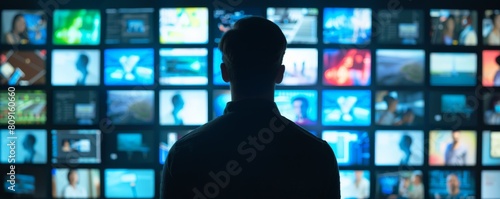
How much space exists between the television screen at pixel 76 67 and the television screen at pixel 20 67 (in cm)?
8

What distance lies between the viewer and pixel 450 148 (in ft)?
9.69

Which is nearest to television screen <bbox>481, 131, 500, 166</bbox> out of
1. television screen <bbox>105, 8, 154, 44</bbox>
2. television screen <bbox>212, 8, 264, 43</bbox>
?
television screen <bbox>212, 8, 264, 43</bbox>

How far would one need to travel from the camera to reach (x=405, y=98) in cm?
294

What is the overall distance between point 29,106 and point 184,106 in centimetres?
100

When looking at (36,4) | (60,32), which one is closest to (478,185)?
(60,32)

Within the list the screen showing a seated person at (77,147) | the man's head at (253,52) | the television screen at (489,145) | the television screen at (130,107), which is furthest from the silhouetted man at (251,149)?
the television screen at (489,145)

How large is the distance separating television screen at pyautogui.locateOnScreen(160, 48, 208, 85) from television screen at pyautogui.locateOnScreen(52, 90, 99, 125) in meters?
0.47

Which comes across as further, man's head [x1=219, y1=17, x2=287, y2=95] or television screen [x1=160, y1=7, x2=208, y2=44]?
television screen [x1=160, y1=7, x2=208, y2=44]

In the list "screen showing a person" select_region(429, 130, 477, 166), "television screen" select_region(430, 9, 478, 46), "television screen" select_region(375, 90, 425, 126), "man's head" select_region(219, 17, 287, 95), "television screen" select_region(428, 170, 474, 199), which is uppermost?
"television screen" select_region(430, 9, 478, 46)

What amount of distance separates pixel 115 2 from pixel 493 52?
2400 millimetres

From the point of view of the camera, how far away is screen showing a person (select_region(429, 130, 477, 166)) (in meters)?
2.95

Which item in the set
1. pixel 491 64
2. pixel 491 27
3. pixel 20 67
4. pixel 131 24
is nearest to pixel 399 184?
pixel 491 64

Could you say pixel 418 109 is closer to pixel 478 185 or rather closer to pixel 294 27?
pixel 478 185

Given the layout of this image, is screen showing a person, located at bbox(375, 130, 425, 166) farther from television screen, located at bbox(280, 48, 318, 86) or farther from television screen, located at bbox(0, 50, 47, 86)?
television screen, located at bbox(0, 50, 47, 86)
